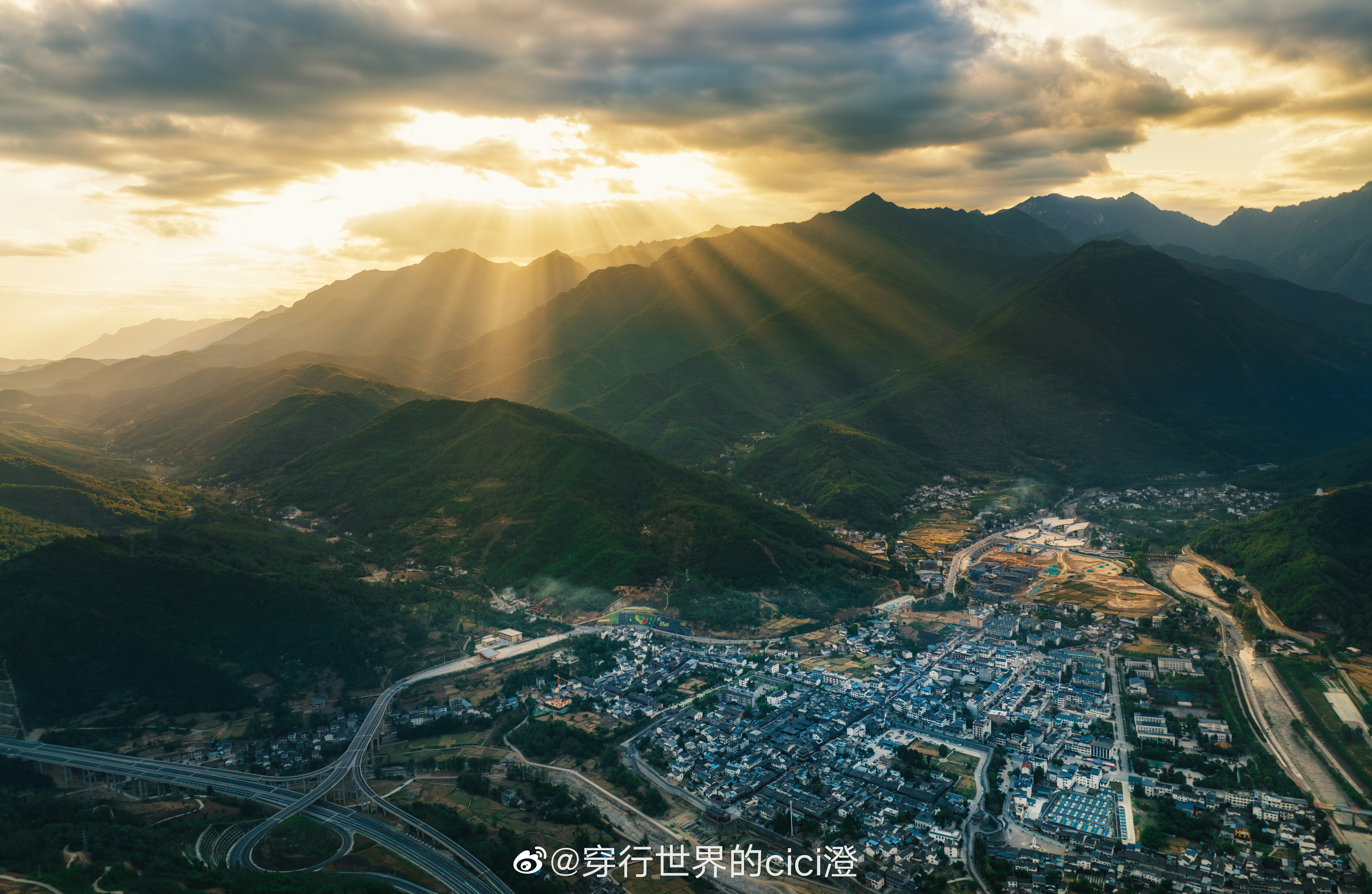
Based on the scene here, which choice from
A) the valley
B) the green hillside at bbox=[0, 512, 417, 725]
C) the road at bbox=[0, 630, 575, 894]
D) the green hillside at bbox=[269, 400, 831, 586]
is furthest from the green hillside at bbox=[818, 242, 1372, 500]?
the road at bbox=[0, 630, 575, 894]

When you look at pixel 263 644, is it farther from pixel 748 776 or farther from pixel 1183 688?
pixel 1183 688

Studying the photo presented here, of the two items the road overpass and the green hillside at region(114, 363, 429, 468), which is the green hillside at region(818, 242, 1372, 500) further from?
the road overpass

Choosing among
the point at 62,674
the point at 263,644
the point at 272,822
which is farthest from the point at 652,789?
the point at 62,674

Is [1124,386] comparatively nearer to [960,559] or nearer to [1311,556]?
[960,559]

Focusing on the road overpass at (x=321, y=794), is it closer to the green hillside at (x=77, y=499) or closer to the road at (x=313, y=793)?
the road at (x=313, y=793)

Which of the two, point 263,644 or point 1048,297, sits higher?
point 1048,297

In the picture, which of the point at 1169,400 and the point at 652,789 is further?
the point at 1169,400

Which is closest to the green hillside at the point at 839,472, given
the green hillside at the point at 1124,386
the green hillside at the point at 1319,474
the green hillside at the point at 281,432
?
the green hillside at the point at 1124,386
